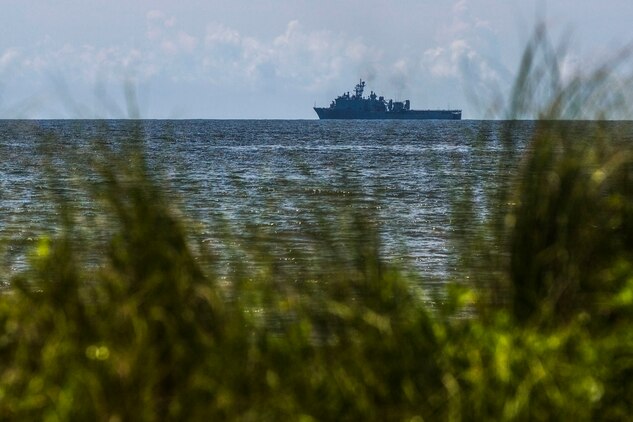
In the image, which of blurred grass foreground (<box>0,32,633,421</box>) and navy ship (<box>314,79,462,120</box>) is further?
navy ship (<box>314,79,462,120</box>)

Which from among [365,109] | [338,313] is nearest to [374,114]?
[365,109]

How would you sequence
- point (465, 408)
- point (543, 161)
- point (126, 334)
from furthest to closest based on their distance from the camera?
point (543, 161), point (126, 334), point (465, 408)

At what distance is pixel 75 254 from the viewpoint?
15.7 feet

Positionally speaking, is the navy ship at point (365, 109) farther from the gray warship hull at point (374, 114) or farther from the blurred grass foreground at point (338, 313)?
the blurred grass foreground at point (338, 313)

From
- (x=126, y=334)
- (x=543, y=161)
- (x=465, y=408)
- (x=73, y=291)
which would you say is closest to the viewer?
(x=465, y=408)

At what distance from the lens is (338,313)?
433 cm

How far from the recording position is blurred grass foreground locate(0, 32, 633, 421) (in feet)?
12.6

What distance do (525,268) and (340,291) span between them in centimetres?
92

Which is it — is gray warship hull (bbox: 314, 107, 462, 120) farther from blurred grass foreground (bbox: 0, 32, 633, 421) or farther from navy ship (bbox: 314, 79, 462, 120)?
blurred grass foreground (bbox: 0, 32, 633, 421)

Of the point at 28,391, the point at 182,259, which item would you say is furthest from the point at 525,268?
the point at 28,391

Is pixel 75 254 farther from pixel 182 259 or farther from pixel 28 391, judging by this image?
pixel 28 391

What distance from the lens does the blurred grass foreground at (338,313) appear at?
3832 millimetres

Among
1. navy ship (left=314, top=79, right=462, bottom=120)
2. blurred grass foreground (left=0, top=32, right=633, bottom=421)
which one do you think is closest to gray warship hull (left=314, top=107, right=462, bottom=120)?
navy ship (left=314, top=79, right=462, bottom=120)

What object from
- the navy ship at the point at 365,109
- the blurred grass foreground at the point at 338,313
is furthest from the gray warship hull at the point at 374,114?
the blurred grass foreground at the point at 338,313
